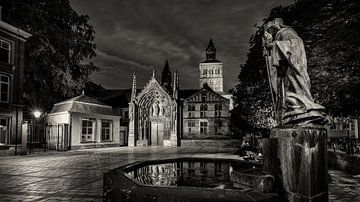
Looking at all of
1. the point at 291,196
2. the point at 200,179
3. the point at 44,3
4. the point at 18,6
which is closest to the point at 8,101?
the point at 18,6

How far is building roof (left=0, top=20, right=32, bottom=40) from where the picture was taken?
2009cm

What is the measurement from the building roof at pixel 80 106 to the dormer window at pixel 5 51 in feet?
23.7

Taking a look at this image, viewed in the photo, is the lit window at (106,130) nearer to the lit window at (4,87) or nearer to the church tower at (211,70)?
the lit window at (4,87)

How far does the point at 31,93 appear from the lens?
2439 cm

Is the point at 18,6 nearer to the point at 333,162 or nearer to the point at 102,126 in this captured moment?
the point at 102,126

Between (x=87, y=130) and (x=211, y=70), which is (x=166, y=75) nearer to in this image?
(x=211, y=70)

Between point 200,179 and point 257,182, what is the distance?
3156 mm

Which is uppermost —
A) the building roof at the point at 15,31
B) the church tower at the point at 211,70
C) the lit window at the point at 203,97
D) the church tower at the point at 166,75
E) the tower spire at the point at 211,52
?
the tower spire at the point at 211,52

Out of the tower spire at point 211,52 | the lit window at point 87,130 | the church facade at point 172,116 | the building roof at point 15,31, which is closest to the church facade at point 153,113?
the church facade at point 172,116

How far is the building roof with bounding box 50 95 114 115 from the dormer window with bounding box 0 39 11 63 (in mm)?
7216

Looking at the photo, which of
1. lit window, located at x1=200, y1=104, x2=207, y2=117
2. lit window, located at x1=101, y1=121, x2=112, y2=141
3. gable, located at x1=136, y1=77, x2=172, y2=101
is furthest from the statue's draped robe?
lit window, located at x1=200, y1=104, x2=207, y2=117

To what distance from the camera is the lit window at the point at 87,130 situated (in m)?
28.0

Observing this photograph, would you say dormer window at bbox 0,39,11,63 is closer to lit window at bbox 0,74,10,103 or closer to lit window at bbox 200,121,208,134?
lit window at bbox 0,74,10,103

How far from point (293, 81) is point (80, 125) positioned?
26.4 meters
